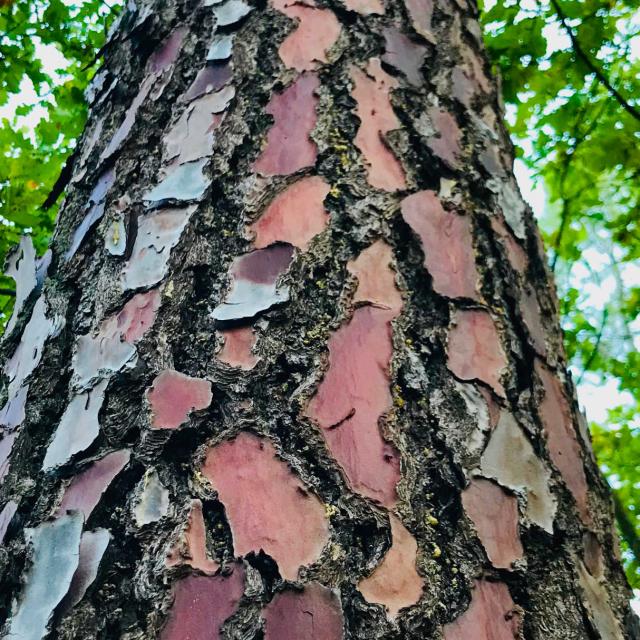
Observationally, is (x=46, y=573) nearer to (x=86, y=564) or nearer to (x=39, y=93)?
(x=86, y=564)

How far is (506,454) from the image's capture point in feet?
2.36

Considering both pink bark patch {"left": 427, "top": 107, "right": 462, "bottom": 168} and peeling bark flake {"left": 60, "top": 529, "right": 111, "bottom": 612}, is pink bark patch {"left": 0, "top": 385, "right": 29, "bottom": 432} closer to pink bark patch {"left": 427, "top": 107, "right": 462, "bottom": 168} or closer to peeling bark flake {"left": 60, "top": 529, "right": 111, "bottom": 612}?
peeling bark flake {"left": 60, "top": 529, "right": 111, "bottom": 612}

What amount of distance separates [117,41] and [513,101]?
4.36 ft

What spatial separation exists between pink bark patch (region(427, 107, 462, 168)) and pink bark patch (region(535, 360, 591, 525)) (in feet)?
1.03

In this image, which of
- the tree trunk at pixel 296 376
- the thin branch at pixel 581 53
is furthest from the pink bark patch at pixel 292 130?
the thin branch at pixel 581 53

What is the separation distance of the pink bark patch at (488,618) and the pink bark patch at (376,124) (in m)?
0.48

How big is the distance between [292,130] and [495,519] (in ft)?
1.77

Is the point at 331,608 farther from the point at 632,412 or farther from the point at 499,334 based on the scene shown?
the point at 632,412

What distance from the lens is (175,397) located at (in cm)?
68

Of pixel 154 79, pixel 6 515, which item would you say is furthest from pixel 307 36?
pixel 6 515

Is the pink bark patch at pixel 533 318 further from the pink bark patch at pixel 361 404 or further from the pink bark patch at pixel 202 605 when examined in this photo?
the pink bark patch at pixel 202 605

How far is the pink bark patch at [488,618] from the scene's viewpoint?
1.95 ft

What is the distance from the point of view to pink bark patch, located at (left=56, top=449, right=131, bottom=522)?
0.65 meters

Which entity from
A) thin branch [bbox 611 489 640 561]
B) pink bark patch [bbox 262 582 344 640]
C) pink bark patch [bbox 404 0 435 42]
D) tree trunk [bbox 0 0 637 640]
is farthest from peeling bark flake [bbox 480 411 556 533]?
thin branch [bbox 611 489 640 561]
